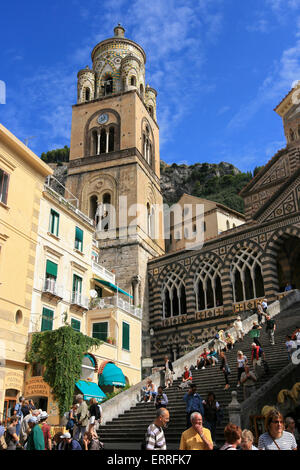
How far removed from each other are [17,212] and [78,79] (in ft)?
89.1

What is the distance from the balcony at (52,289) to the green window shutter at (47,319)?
0.70 meters

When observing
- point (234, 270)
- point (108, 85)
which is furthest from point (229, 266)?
point (108, 85)

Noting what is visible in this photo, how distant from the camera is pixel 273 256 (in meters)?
26.9

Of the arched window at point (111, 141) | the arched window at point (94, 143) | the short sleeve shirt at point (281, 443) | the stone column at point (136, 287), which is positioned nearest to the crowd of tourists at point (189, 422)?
the short sleeve shirt at point (281, 443)

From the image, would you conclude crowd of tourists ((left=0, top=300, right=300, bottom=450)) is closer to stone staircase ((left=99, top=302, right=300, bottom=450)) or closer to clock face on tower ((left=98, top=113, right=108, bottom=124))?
stone staircase ((left=99, top=302, right=300, bottom=450))

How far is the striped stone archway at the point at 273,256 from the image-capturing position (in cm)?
2595

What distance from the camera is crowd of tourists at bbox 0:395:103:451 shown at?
760cm

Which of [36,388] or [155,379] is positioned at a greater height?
[155,379]

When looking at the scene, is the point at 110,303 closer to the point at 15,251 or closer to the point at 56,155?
the point at 15,251

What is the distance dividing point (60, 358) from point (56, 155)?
75391mm

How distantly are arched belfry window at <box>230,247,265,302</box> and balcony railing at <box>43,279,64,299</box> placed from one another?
442 inches

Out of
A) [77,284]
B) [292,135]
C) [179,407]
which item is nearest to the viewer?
[179,407]

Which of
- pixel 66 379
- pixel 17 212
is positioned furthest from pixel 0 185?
pixel 66 379

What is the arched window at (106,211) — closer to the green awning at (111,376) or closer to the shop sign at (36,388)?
the green awning at (111,376)
